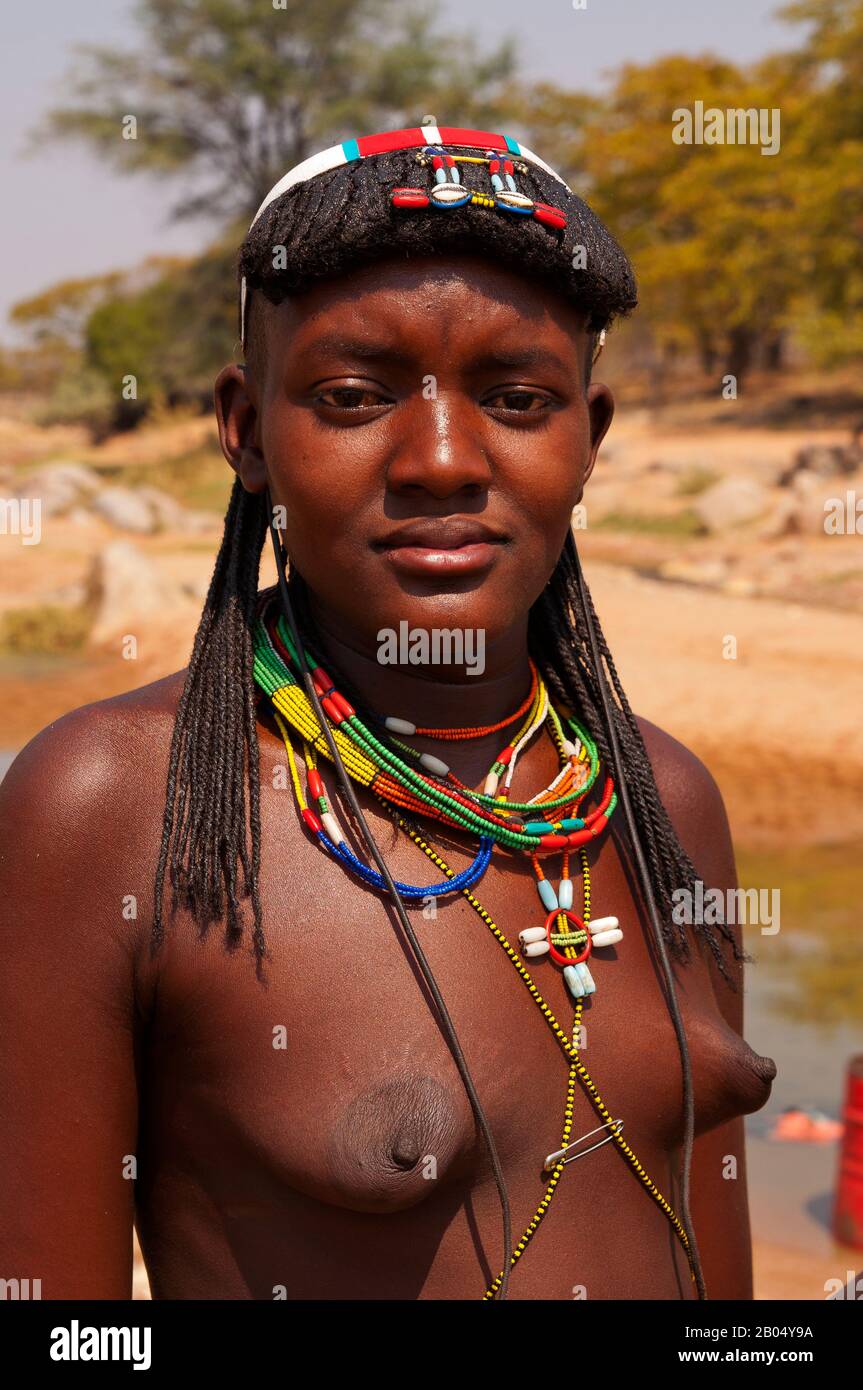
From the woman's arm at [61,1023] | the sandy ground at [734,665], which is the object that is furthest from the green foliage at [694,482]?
the woman's arm at [61,1023]

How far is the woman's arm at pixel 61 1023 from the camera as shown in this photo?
5.38ft

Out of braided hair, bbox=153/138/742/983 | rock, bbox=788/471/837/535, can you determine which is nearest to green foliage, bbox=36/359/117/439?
rock, bbox=788/471/837/535

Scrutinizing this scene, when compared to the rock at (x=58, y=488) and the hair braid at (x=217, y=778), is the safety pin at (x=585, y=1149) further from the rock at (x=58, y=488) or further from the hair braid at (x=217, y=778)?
the rock at (x=58, y=488)

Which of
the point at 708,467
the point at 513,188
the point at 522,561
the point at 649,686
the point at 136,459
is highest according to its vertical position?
the point at 136,459

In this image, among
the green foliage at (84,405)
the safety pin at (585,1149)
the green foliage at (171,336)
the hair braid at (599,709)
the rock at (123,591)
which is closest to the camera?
the safety pin at (585,1149)

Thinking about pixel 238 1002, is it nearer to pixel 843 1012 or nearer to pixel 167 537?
pixel 843 1012

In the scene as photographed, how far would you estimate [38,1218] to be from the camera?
1655 mm

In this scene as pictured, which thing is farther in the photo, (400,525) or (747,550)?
(747,550)

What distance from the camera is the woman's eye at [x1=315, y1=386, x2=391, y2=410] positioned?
5.53ft

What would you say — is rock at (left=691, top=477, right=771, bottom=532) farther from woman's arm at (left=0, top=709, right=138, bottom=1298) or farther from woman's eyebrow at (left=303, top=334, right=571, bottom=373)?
woman's arm at (left=0, top=709, right=138, bottom=1298)

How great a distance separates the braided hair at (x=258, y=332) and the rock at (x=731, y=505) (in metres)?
15.6

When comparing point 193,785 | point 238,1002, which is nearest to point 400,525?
point 193,785
